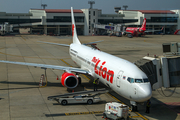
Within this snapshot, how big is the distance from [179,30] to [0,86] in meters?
136

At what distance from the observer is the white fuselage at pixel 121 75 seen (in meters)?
19.6

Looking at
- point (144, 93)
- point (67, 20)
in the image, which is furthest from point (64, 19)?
point (144, 93)

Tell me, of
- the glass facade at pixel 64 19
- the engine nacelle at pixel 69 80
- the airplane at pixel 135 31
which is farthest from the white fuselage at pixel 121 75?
the glass facade at pixel 64 19

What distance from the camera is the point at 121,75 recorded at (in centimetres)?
2177

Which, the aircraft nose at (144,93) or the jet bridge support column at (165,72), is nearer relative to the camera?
the aircraft nose at (144,93)

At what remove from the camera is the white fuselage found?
64.3 feet

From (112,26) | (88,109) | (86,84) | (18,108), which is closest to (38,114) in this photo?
(18,108)

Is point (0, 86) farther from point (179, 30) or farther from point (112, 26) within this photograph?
point (179, 30)

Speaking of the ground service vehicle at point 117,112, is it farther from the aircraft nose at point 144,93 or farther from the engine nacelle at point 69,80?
the engine nacelle at point 69,80

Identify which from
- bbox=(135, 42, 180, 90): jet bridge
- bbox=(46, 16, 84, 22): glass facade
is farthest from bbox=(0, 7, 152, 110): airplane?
bbox=(46, 16, 84, 22): glass facade

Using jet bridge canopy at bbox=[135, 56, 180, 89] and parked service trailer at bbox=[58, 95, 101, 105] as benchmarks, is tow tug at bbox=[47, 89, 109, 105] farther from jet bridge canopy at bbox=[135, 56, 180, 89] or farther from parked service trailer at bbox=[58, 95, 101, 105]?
jet bridge canopy at bbox=[135, 56, 180, 89]

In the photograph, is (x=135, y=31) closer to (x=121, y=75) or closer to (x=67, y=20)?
(x=67, y=20)

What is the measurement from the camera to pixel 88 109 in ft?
73.5

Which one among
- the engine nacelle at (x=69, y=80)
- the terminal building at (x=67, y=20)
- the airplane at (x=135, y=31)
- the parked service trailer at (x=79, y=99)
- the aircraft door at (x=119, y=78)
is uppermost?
the terminal building at (x=67, y=20)
